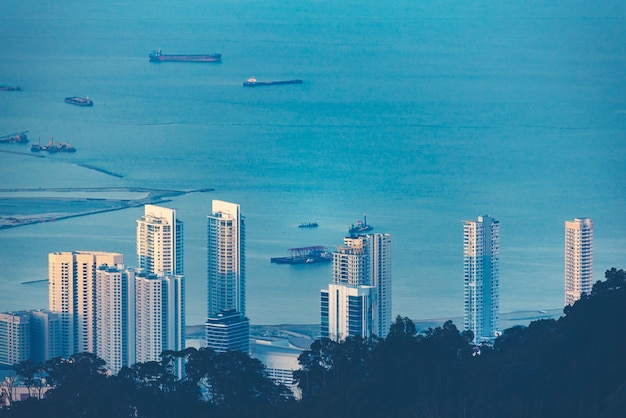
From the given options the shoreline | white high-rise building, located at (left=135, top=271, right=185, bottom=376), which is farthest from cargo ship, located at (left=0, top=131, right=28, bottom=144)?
white high-rise building, located at (left=135, top=271, right=185, bottom=376)

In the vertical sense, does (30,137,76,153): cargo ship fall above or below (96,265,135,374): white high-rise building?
above

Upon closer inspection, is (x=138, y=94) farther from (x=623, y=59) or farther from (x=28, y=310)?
(x=28, y=310)

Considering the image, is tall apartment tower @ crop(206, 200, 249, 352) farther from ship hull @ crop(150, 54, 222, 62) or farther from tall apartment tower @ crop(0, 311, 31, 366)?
ship hull @ crop(150, 54, 222, 62)

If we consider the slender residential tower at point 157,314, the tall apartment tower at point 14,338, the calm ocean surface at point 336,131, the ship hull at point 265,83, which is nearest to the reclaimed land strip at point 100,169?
the calm ocean surface at point 336,131

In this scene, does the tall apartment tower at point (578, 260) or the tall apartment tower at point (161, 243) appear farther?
the tall apartment tower at point (161, 243)

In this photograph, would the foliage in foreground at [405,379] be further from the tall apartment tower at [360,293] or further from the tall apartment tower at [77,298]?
the tall apartment tower at [77,298]

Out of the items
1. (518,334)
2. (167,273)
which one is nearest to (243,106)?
(167,273)
